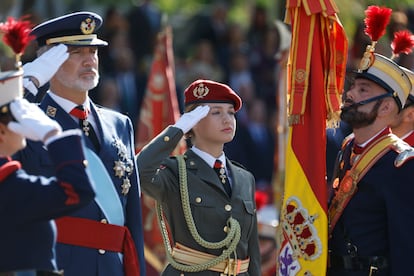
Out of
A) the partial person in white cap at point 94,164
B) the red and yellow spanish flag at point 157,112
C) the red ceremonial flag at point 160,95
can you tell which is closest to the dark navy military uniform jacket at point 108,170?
the partial person in white cap at point 94,164

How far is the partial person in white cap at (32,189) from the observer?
17.6ft

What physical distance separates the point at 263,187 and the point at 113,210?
7269 millimetres

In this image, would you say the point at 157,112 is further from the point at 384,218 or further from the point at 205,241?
the point at 384,218

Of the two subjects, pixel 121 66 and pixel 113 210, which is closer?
pixel 113 210

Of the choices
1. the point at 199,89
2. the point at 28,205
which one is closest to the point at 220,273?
the point at 199,89

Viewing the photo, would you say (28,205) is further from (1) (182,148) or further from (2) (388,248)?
(1) (182,148)

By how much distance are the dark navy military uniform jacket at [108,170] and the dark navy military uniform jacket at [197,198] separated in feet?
0.48

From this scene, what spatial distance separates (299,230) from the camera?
23.7 ft

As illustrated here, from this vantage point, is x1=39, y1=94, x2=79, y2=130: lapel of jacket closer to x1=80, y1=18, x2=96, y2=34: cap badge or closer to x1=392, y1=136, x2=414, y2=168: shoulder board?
x1=80, y1=18, x2=96, y2=34: cap badge

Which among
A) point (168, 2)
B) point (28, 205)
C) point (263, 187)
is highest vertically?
point (168, 2)

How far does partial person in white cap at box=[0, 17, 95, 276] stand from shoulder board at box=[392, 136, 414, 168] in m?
2.16

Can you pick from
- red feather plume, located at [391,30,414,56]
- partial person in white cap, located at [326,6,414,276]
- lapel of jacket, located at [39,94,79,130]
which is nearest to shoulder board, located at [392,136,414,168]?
partial person in white cap, located at [326,6,414,276]

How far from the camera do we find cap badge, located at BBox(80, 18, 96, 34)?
6777mm

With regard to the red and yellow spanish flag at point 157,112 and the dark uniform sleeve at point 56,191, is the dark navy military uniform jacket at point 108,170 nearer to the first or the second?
the dark uniform sleeve at point 56,191
